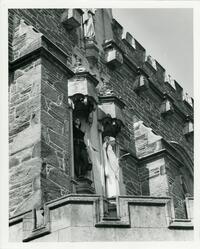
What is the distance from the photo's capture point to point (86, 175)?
10922 millimetres

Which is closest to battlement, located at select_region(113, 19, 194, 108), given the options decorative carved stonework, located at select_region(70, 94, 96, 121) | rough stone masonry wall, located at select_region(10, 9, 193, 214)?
rough stone masonry wall, located at select_region(10, 9, 193, 214)

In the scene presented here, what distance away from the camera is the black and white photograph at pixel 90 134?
7.47 meters

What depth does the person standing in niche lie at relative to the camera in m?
10.8

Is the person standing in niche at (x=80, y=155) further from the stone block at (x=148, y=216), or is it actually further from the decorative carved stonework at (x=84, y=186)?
the stone block at (x=148, y=216)

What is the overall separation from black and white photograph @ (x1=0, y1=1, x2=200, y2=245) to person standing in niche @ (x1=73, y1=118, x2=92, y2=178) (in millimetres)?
19

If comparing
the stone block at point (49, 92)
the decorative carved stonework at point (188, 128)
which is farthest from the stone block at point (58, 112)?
the decorative carved stonework at point (188, 128)

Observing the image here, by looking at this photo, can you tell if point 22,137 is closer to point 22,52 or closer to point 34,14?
point 22,52

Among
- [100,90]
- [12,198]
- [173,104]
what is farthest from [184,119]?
[12,198]

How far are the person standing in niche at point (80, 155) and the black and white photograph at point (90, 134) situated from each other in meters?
0.02

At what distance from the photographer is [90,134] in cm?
1173

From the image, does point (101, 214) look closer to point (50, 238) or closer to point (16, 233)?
point (50, 238)

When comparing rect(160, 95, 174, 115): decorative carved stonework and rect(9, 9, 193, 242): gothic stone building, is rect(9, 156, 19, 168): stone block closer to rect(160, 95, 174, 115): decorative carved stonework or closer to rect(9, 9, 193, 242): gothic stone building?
rect(9, 9, 193, 242): gothic stone building

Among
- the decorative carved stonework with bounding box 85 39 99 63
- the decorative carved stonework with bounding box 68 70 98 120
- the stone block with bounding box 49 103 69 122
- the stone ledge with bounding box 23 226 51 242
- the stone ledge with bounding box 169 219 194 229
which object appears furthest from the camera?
the decorative carved stonework with bounding box 85 39 99 63

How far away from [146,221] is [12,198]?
7.50 feet
